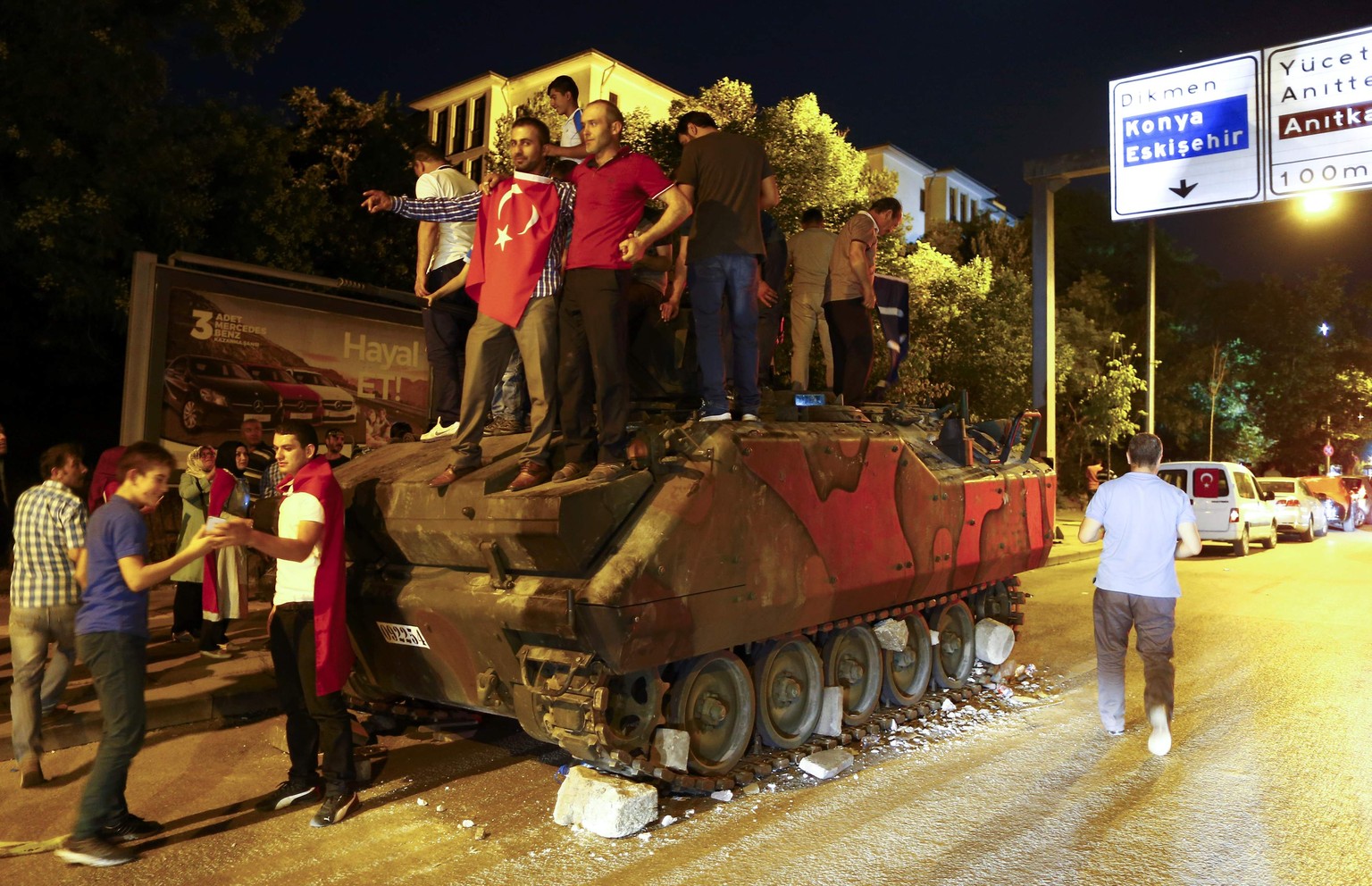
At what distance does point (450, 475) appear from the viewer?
5.27m

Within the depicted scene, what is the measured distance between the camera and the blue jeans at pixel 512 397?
702cm

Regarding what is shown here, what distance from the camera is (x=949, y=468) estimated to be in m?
7.29

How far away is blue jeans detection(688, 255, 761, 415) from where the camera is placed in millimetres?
5828

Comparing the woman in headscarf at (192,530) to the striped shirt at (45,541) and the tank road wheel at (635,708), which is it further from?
the tank road wheel at (635,708)

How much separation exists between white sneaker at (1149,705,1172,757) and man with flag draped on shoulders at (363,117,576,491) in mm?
3795

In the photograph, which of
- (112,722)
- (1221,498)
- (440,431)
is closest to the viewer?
(112,722)

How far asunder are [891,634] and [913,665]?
0.60 m

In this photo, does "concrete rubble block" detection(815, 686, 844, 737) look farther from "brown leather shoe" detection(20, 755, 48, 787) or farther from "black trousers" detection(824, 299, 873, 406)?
"brown leather shoe" detection(20, 755, 48, 787)

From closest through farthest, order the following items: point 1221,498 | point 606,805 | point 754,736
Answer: point 606,805 < point 754,736 < point 1221,498

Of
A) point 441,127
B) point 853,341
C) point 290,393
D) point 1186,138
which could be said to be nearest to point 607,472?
point 853,341

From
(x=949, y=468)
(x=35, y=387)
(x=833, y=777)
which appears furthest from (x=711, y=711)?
(x=35, y=387)

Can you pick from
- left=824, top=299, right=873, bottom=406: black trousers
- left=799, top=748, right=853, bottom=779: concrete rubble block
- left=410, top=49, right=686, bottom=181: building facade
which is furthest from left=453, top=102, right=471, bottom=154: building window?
left=799, top=748, right=853, bottom=779: concrete rubble block

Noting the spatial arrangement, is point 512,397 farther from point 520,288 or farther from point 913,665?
point 913,665

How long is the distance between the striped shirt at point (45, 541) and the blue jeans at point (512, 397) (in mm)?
2556
